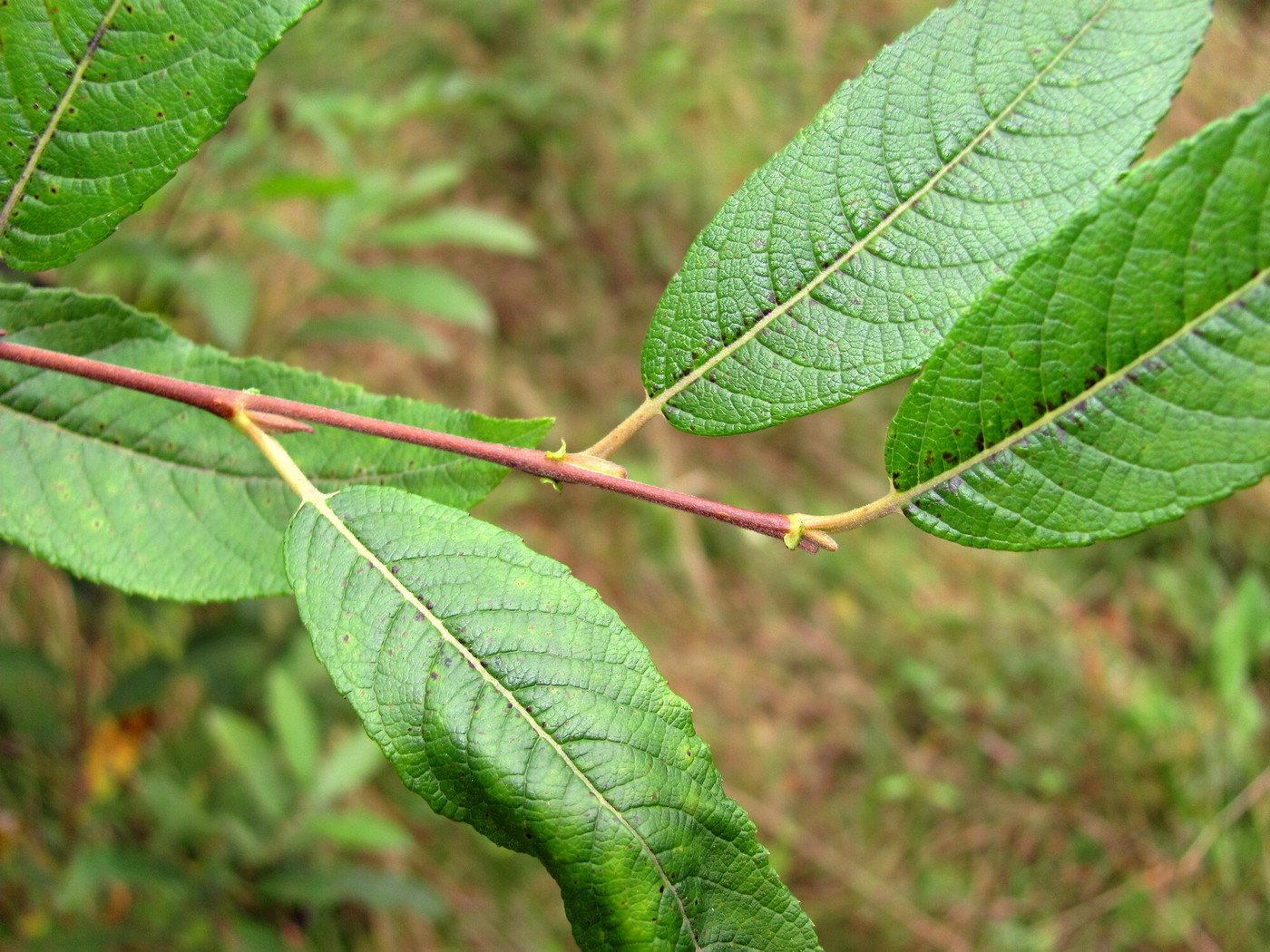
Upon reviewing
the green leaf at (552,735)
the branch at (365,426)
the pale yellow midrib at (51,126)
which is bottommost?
the green leaf at (552,735)

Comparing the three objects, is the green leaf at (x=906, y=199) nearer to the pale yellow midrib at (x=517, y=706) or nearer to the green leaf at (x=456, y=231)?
the pale yellow midrib at (x=517, y=706)

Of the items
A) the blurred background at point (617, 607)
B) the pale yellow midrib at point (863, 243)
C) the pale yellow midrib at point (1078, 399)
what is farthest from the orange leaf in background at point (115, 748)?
the pale yellow midrib at point (1078, 399)

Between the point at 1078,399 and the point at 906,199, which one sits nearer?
the point at 1078,399

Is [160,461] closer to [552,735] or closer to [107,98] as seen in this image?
[107,98]

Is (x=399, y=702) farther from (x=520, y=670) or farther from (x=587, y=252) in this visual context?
(x=587, y=252)

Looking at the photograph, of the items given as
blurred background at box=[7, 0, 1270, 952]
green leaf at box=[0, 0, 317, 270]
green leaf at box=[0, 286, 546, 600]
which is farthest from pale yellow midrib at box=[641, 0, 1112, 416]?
blurred background at box=[7, 0, 1270, 952]

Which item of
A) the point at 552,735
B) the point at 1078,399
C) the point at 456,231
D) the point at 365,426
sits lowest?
the point at 552,735

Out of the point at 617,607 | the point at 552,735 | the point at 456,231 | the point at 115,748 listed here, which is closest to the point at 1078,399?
the point at 552,735
